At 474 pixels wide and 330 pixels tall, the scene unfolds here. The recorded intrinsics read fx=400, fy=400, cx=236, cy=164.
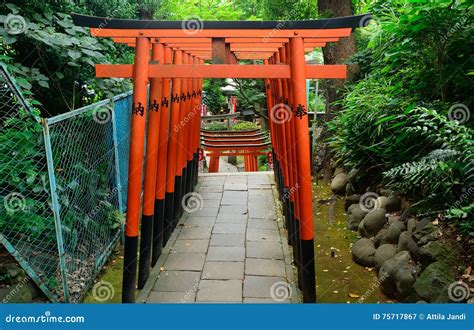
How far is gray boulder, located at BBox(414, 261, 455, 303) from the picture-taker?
11.7 ft

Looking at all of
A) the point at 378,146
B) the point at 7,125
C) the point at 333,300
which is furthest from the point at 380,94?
the point at 7,125

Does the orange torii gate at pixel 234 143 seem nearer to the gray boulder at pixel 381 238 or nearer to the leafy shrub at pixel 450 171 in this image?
the gray boulder at pixel 381 238

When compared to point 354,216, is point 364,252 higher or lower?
lower

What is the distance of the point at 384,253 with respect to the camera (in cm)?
475

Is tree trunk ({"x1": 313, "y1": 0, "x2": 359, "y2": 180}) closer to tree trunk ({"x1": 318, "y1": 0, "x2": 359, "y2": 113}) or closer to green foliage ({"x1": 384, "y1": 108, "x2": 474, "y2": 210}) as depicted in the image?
tree trunk ({"x1": 318, "y1": 0, "x2": 359, "y2": 113})

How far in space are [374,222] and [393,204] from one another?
356mm

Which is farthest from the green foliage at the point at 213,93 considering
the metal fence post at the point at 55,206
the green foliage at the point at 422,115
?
the metal fence post at the point at 55,206

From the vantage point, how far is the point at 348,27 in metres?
3.64

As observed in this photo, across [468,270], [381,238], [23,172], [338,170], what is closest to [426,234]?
[468,270]

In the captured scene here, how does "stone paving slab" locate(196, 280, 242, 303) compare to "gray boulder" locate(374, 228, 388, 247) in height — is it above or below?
below

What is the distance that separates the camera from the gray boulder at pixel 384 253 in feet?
15.4

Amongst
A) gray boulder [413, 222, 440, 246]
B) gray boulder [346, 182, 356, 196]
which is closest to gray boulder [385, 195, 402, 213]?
gray boulder [413, 222, 440, 246]

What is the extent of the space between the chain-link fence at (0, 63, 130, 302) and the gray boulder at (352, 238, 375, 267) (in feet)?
10.7

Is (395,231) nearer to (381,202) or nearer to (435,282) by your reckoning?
(381,202)
